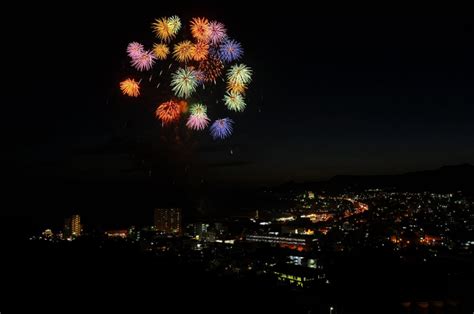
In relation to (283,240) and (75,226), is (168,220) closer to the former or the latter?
(75,226)

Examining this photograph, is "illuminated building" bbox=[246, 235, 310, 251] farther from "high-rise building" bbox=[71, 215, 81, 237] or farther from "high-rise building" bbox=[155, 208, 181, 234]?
"high-rise building" bbox=[71, 215, 81, 237]

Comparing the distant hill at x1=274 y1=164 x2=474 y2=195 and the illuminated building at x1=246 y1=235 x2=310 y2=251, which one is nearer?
the illuminated building at x1=246 y1=235 x2=310 y2=251

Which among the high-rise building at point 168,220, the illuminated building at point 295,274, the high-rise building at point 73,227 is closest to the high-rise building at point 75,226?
the high-rise building at point 73,227

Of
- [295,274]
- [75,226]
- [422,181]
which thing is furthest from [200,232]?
[422,181]

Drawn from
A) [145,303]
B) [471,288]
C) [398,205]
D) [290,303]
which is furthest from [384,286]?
[398,205]

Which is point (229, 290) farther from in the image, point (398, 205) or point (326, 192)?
point (326, 192)

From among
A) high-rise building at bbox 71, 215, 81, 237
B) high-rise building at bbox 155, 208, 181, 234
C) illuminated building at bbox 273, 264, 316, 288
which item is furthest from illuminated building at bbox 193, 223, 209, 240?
illuminated building at bbox 273, 264, 316, 288

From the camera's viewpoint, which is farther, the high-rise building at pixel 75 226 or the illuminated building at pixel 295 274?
the high-rise building at pixel 75 226

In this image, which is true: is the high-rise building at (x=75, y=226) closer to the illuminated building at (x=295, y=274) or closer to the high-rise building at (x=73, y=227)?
the high-rise building at (x=73, y=227)
